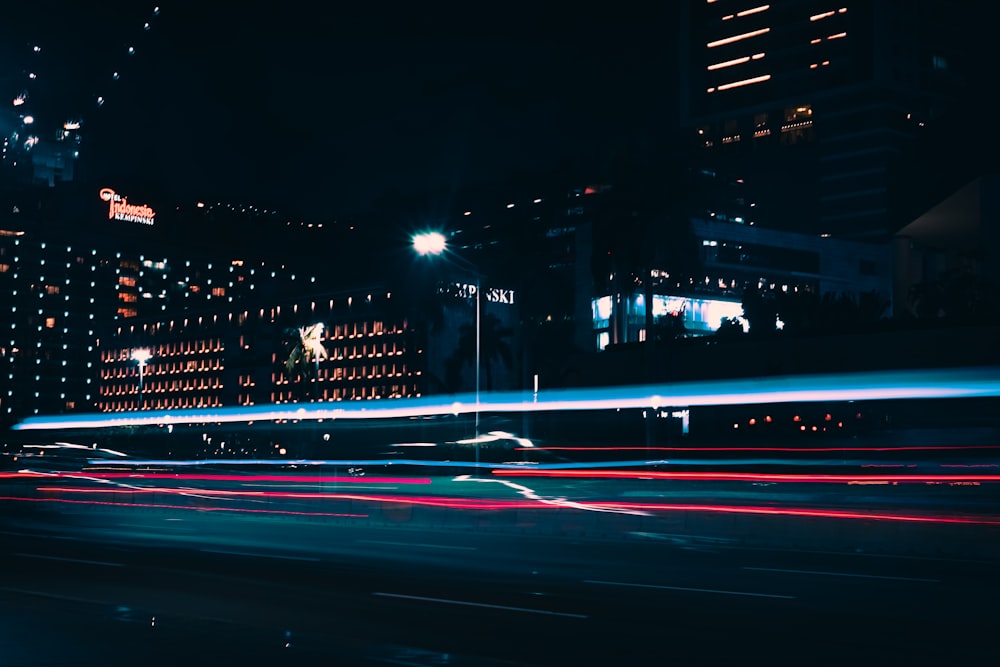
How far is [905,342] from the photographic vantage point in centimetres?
6938

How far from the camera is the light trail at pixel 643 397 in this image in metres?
24.5

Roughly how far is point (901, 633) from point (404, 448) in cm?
2300

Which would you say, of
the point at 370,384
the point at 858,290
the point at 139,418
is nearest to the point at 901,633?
the point at 139,418

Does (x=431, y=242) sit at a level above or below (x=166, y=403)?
above

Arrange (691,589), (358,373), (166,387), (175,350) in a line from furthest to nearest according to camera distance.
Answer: (166,387), (175,350), (358,373), (691,589)

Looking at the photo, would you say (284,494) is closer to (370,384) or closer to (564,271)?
(370,384)

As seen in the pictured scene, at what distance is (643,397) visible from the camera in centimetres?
3098

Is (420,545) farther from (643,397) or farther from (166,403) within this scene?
(166,403)

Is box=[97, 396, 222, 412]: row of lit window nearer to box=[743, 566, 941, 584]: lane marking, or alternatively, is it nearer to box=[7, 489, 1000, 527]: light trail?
box=[7, 489, 1000, 527]: light trail

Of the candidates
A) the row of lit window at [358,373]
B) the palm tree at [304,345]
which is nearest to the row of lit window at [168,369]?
the row of lit window at [358,373]

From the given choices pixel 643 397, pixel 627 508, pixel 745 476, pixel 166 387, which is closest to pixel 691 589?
pixel 745 476

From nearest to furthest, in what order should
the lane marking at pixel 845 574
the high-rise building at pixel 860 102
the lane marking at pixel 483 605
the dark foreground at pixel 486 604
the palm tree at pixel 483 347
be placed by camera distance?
1. the dark foreground at pixel 486 604
2. the lane marking at pixel 483 605
3. the lane marking at pixel 845 574
4. the palm tree at pixel 483 347
5. the high-rise building at pixel 860 102

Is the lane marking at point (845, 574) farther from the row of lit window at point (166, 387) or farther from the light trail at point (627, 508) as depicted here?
the row of lit window at point (166, 387)

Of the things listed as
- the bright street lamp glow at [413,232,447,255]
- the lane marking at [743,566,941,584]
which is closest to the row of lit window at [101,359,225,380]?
the bright street lamp glow at [413,232,447,255]
